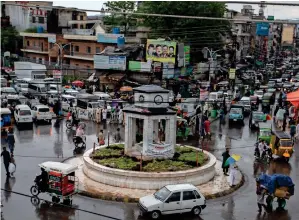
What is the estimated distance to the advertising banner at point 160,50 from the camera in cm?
4528

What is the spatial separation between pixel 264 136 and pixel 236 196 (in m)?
9.02

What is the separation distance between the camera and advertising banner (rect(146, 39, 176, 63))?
4528cm

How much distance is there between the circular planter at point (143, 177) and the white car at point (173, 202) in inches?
83.4

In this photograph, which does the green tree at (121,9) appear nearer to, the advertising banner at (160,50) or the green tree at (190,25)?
the green tree at (190,25)

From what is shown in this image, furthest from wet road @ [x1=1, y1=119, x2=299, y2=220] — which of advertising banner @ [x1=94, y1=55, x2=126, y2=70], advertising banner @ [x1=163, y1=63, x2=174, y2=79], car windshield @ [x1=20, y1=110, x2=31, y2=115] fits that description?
advertising banner @ [x1=94, y1=55, x2=126, y2=70]

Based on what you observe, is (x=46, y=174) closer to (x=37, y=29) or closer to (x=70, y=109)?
(x=70, y=109)

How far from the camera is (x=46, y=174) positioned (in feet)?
53.3

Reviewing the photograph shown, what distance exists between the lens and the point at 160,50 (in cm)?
4553

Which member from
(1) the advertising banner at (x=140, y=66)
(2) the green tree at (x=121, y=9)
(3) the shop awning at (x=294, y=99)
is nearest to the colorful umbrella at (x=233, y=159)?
(3) the shop awning at (x=294, y=99)

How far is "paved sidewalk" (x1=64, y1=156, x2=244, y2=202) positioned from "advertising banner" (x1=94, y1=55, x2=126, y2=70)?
27.2 m

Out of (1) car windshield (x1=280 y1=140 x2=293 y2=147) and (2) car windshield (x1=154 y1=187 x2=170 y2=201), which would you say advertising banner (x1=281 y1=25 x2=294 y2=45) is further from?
(2) car windshield (x1=154 y1=187 x2=170 y2=201)

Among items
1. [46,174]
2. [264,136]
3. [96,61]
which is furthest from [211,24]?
[46,174]

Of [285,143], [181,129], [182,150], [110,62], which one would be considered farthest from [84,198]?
[110,62]

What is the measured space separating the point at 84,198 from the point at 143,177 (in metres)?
2.49
